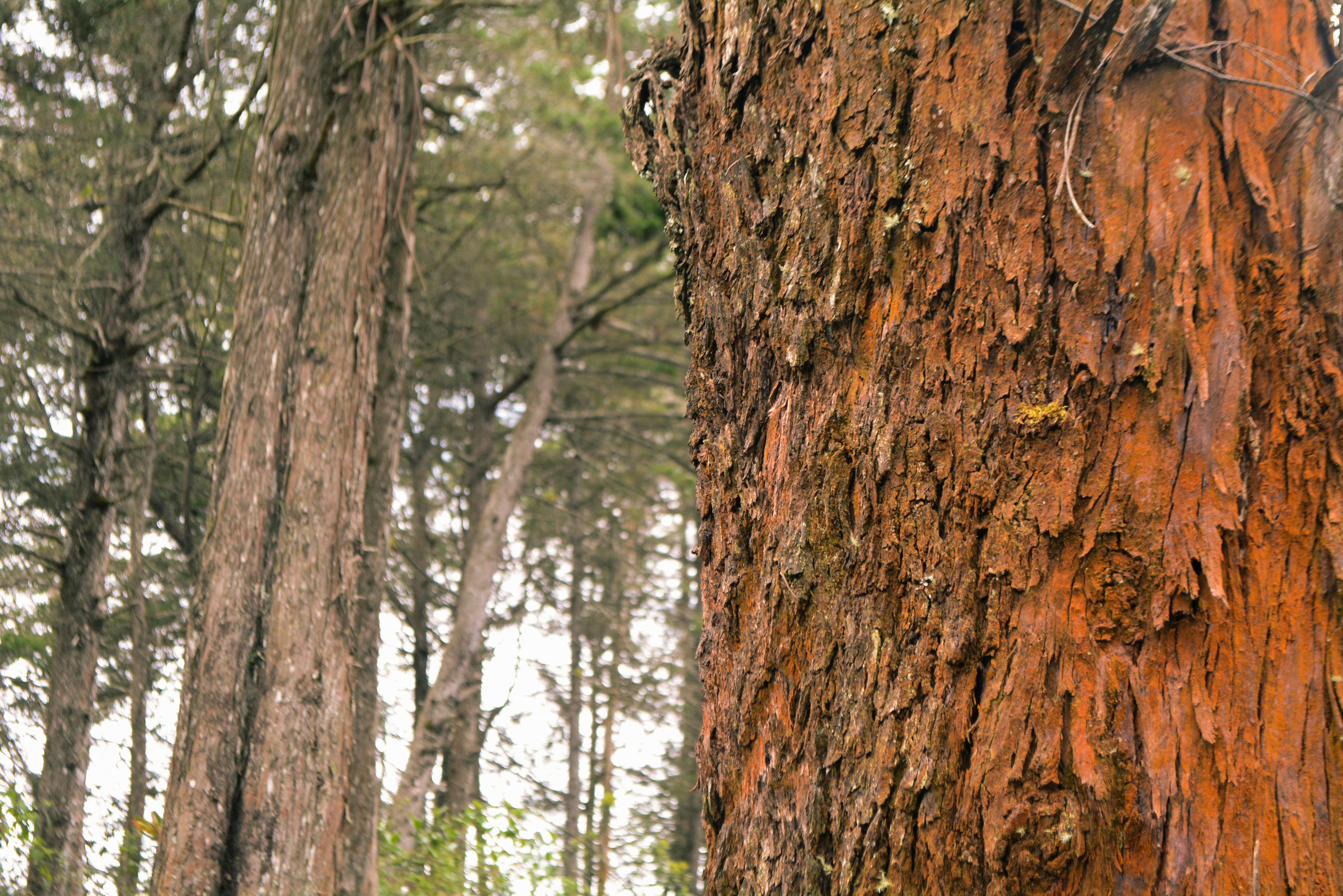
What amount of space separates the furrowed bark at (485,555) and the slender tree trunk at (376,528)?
3695 mm

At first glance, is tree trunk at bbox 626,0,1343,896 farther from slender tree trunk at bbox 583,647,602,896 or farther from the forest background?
slender tree trunk at bbox 583,647,602,896

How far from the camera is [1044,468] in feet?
3.40

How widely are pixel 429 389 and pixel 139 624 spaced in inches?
239

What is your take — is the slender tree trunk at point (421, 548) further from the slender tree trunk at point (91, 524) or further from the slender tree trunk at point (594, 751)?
the slender tree trunk at point (91, 524)

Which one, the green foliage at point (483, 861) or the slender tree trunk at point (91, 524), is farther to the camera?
the slender tree trunk at point (91, 524)

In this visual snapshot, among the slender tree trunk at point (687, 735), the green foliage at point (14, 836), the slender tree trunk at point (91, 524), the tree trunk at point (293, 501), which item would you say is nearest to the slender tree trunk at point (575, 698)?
the slender tree trunk at point (687, 735)

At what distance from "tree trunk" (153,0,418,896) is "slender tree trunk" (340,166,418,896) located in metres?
0.29

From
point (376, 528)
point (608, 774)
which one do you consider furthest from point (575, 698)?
point (376, 528)

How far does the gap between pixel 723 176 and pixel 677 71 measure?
388 millimetres

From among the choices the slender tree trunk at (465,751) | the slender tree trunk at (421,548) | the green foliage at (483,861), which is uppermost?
the slender tree trunk at (421,548)

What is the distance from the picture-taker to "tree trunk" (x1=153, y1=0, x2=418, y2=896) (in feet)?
13.1

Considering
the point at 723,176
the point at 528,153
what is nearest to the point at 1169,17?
the point at 723,176

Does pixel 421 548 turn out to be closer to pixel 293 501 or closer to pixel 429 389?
pixel 429 389

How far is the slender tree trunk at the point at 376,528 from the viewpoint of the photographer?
549 cm
